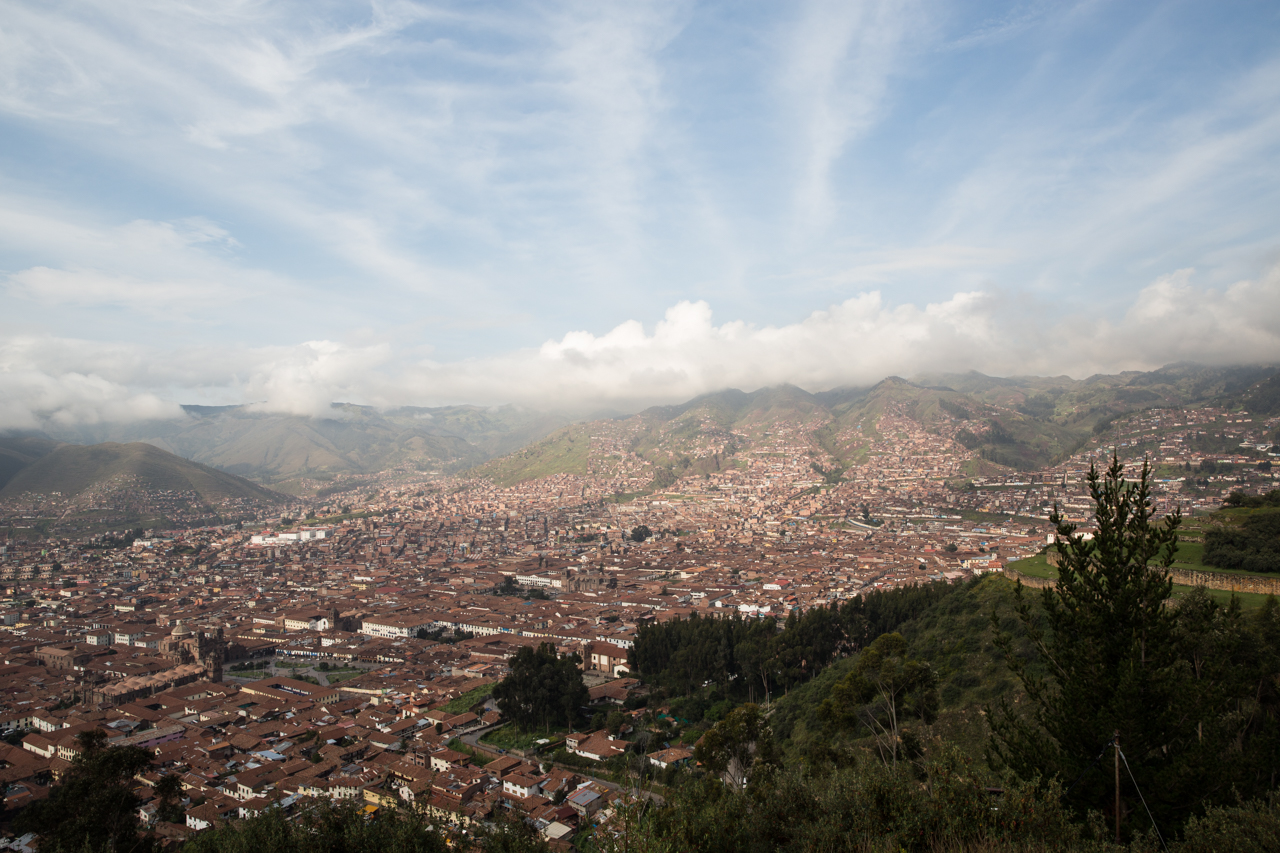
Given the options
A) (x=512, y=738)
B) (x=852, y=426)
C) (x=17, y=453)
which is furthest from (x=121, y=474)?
(x=852, y=426)

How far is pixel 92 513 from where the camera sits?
88375mm

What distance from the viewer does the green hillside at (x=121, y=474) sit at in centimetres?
9825

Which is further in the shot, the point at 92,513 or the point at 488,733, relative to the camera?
the point at 92,513

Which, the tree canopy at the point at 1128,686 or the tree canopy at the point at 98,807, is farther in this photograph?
the tree canopy at the point at 98,807

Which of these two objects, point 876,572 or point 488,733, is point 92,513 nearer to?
point 488,733

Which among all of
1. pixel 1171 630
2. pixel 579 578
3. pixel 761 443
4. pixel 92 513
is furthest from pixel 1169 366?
pixel 92 513

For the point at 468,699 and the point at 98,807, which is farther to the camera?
the point at 468,699

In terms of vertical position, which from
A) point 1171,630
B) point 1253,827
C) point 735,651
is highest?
point 1171,630

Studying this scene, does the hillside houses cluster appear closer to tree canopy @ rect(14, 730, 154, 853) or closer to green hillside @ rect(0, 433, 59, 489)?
tree canopy @ rect(14, 730, 154, 853)

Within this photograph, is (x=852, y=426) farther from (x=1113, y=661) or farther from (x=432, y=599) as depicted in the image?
(x=1113, y=661)

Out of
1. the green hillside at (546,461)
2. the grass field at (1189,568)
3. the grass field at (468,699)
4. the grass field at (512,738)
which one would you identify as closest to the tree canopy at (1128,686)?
the grass field at (1189,568)

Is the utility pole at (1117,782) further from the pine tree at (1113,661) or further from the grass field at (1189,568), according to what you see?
the grass field at (1189,568)

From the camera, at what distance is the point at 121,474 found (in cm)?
10325

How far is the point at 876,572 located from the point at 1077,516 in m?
23.0
